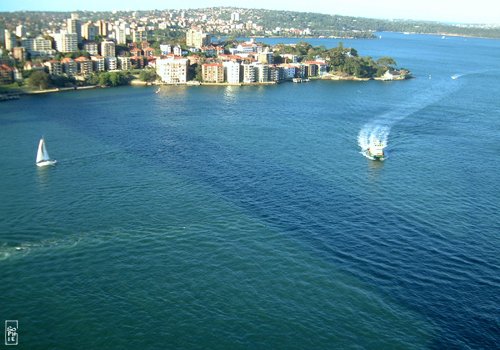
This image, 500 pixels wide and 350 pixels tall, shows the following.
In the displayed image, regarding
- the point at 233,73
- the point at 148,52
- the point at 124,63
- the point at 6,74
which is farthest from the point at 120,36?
the point at 6,74

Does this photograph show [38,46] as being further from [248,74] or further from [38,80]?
[248,74]

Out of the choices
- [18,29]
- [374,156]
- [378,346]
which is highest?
[18,29]

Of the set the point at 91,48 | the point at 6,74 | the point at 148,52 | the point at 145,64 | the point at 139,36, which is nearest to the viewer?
the point at 6,74

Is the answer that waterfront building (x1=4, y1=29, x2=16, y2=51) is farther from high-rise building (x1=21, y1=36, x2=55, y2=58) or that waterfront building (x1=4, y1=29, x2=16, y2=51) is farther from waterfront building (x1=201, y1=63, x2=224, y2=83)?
waterfront building (x1=201, y1=63, x2=224, y2=83)

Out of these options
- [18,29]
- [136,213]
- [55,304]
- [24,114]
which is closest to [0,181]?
[136,213]

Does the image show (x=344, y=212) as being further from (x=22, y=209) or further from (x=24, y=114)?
(x=24, y=114)

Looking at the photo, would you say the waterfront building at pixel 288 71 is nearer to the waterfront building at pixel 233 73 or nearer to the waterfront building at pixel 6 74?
the waterfront building at pixel 233 73

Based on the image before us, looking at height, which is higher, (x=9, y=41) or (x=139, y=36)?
(x=139, y=36)
